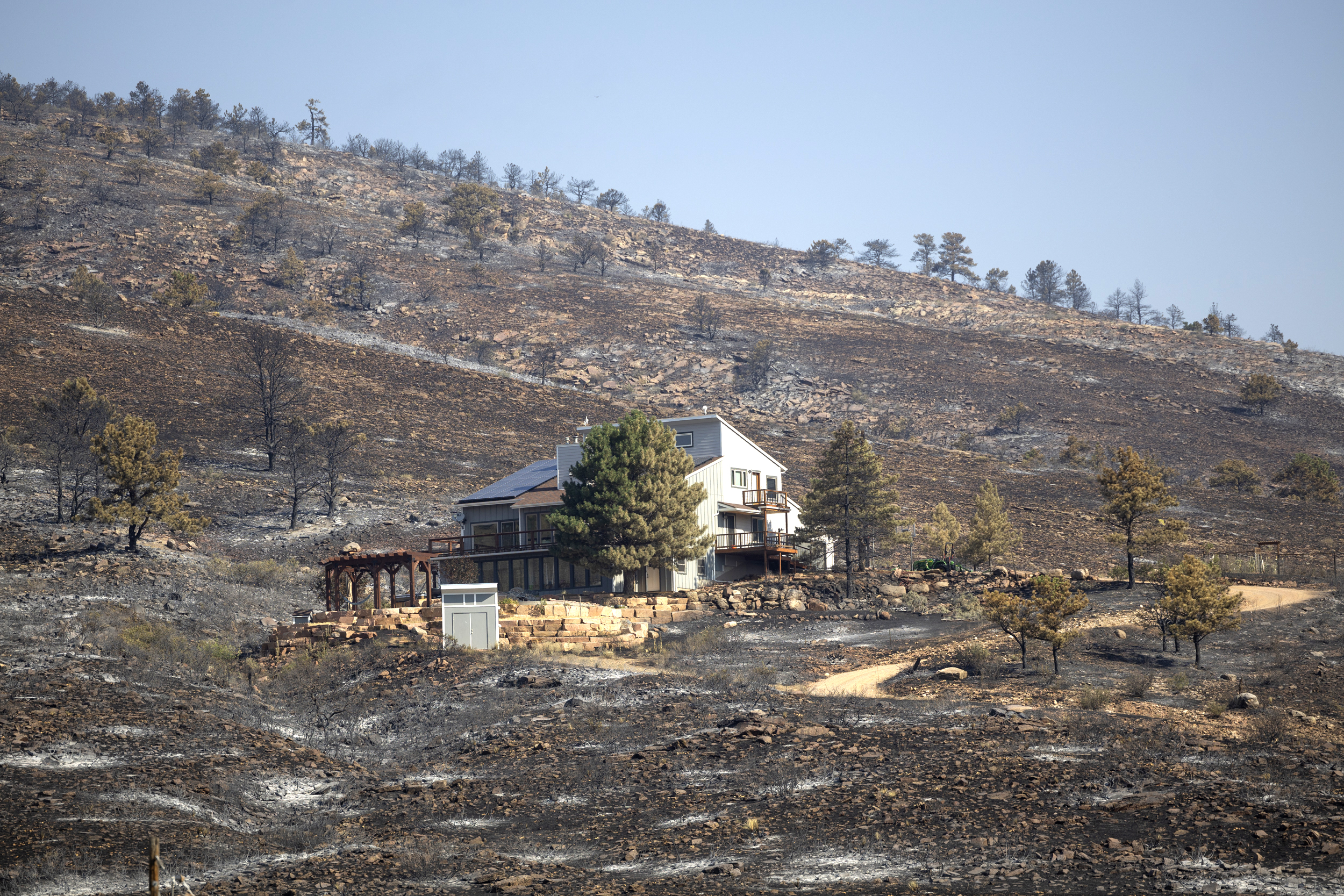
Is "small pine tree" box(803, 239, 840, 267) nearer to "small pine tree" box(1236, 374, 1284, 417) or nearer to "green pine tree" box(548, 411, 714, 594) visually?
"small pine tree" box(1236, 374, 1284, 417)

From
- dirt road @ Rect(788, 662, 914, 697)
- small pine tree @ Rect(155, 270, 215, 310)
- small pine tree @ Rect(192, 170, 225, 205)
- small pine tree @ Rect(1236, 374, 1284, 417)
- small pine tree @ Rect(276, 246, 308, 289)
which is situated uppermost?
small pine tree @ Rect(192, 170, 225, 205)

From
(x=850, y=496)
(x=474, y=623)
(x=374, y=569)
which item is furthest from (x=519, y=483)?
(x=474, y=623)

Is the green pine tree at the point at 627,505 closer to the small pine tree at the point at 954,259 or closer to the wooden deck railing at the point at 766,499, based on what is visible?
the wooden deck railing at the point at 766,499

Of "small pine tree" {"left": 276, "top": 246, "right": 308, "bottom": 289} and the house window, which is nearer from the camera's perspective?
the house window

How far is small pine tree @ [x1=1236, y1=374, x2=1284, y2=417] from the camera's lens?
96.4 m

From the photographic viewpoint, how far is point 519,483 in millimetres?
52906

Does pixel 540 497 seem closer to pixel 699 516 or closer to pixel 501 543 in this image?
pixel 501 543

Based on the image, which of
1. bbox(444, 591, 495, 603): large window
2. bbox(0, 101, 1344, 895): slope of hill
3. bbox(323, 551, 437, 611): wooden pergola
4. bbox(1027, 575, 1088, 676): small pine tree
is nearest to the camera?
bbox(0, 101, 1344, 895): slope of hill

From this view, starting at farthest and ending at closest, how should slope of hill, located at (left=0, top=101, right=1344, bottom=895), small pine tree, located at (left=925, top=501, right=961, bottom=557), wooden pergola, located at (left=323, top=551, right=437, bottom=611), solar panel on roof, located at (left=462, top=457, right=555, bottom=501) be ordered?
small pine tree, located at (left=925, top=501, right=961, bottom=557) < solar panel on roof, located at (left=462, top=457, right=555, bottom=501) < wooden pergola, located at (left=323, top=551, right=437, bottom=611) < slope of hill, located at (left=0, top=101, right=1344, bottom=895)

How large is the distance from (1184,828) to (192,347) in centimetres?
7579

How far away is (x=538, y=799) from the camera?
1881cm

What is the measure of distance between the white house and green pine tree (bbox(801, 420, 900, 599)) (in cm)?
295

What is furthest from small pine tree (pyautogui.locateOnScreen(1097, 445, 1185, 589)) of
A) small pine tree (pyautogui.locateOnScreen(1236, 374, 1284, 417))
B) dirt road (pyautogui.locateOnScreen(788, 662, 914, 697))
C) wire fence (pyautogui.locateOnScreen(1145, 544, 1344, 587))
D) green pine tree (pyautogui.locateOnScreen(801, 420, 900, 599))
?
small pine tree (pyautogui.locateOnScreen(1236, 374, 1284, 417))

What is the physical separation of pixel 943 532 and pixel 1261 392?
5744 centimetres
